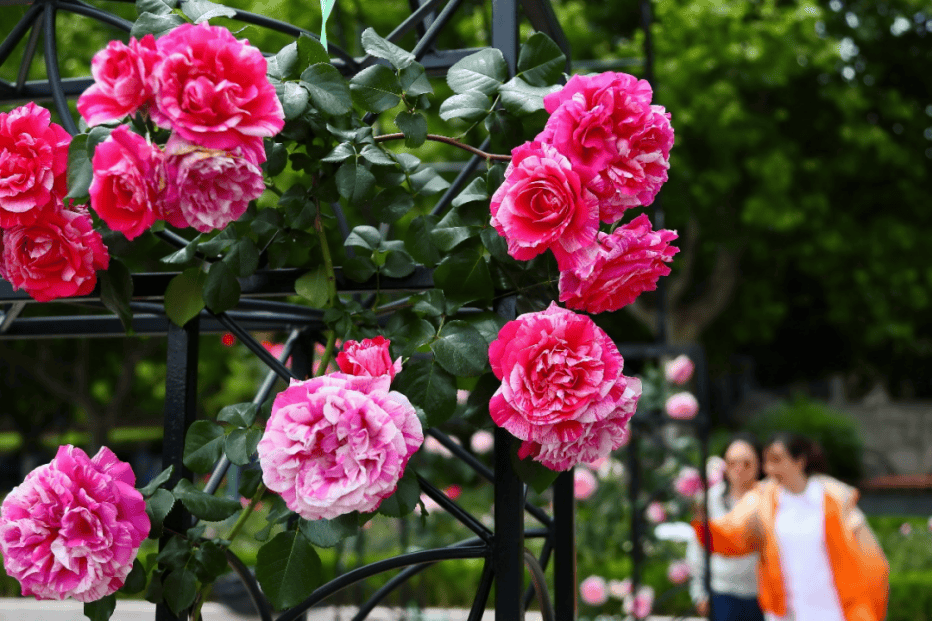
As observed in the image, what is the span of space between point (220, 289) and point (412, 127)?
349 mm

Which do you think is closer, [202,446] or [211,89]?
[211,89]

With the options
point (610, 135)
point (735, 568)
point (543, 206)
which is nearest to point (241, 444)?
point (543, 206)

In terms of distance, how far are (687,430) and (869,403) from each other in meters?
17.4

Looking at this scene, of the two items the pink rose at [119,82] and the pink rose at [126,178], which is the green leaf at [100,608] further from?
the pink rose at [119,82]

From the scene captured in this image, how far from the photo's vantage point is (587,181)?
1078 mm

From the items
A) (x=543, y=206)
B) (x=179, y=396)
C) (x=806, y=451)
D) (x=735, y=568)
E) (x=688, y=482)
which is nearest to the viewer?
(x=543, y=206)

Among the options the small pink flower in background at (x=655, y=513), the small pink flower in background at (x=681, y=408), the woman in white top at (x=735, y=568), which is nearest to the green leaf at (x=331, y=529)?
the woman in white top at (x=735, y=568)

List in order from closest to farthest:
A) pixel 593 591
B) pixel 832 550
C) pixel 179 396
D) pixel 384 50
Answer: pixel 384 50, pixel 179 396, pixel 832 550, pixel 593 591

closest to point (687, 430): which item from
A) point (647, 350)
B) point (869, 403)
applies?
point (647, 350)

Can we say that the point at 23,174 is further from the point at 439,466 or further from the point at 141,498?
the point at 439,466

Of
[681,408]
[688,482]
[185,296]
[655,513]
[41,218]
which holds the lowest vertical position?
[655,513]

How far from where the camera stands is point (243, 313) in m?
2.09

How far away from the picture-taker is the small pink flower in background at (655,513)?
20.2 ft

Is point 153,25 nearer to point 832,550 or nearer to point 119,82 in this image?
point 119,82
